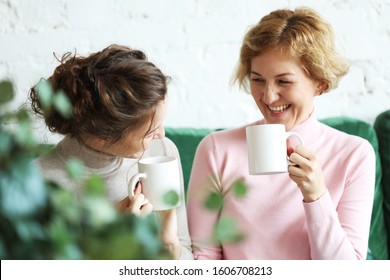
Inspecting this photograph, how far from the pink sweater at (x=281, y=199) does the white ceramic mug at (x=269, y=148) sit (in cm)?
17

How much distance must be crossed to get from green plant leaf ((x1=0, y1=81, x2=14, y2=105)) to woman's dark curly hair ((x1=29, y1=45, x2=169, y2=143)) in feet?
2.77

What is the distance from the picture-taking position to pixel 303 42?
1.39 metres

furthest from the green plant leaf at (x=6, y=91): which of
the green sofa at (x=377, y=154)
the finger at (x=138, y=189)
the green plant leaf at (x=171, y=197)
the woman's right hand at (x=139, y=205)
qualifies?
the green sofa at (x=377, y=154)

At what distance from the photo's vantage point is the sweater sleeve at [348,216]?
128 centimetres

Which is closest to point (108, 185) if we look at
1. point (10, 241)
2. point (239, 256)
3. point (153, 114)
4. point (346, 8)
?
point (153, 114)

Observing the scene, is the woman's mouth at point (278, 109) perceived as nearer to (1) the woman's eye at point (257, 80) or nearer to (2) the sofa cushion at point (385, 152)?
(1) the woman's eye at point (257, 80)

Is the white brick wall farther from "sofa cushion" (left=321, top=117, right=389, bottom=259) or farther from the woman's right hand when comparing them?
the woman's right hand

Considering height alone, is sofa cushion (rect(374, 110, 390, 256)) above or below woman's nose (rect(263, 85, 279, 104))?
below

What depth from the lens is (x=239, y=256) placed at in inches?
56.7

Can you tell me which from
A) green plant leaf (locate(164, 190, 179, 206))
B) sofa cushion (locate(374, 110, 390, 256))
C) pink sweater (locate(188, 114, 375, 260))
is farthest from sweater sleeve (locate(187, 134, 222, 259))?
green plant leaf (locate(164, 190, 179, 206))

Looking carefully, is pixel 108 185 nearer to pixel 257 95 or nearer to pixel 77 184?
pixel 77 184

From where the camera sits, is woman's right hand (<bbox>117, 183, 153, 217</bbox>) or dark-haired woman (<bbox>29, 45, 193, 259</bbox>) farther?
dark-haired woman (<bbox>29, 45, 193, 259</bbox>)

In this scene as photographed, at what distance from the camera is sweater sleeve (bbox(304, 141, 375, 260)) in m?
1.28

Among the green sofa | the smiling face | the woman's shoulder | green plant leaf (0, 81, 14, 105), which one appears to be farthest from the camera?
the green sofa
